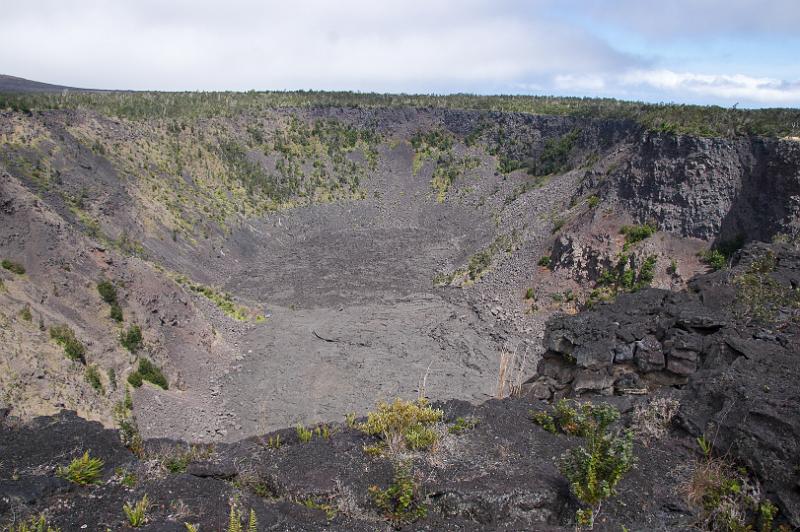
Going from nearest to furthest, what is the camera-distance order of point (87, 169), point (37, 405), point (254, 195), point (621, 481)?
1. point (621, 481)
2. point (37, 405)
3. point (87, 169)
4. point (254, 195)

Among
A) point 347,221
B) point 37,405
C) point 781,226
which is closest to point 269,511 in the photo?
point 37,405

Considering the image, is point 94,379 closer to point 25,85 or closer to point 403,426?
point 403,426

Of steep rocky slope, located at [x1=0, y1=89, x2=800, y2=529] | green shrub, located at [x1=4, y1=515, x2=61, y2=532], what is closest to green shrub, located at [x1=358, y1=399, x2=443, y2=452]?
steep rocky slope, located at [x1=0, y1=89, x2=800, y2=529]

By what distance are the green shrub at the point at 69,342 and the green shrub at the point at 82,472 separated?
332 inches

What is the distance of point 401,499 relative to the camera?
269 inches

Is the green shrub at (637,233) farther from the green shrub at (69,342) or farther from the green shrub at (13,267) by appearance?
the green shrub at (13,267)

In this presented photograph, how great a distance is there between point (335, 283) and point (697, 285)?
19625 millimetres

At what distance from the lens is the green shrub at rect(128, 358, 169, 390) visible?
632 inches

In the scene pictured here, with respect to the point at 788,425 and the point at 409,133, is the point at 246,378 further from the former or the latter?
the point at 409,133

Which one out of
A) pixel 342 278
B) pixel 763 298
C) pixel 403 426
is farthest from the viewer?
pixel 342 278

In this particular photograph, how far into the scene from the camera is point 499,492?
7.26 metres

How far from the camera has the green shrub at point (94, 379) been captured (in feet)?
46.8

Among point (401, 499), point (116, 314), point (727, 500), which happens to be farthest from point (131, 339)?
point (727, 500)

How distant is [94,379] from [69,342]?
1.38m
